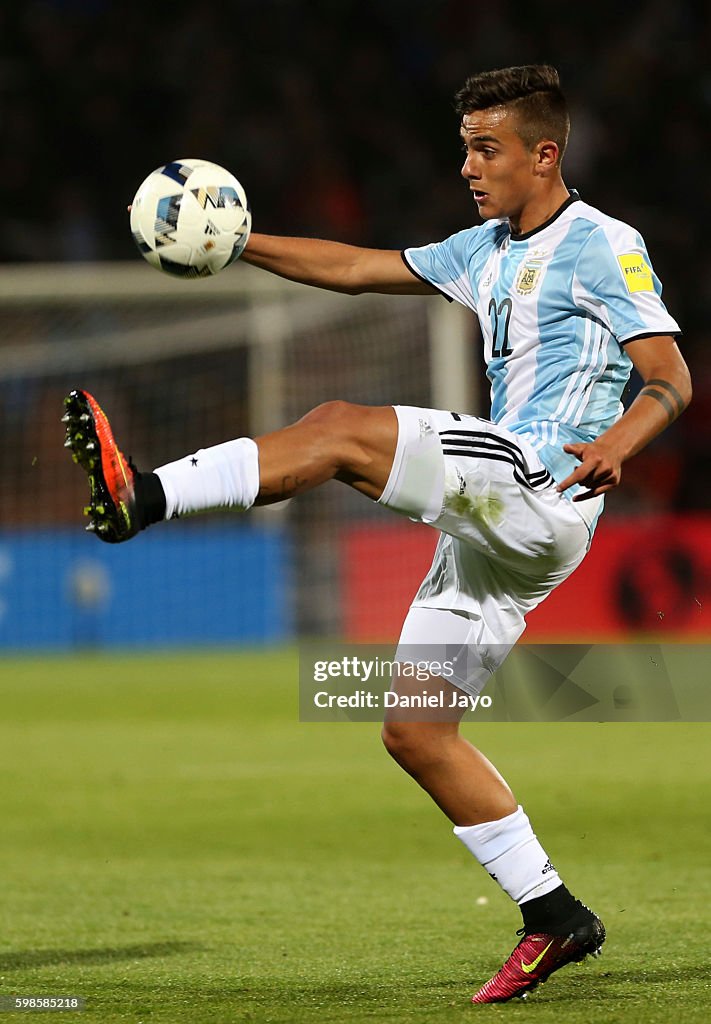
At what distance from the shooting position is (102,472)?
3730 millimetres

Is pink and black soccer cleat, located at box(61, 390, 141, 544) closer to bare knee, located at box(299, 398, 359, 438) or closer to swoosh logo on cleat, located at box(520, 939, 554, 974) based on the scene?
bare knee, located at box(299, 398, 359, 438)

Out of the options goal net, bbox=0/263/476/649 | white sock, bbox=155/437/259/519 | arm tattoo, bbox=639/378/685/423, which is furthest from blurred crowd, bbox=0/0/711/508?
white sock, bbox=155/437/259/519

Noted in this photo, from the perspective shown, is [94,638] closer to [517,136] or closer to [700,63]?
[700,63]

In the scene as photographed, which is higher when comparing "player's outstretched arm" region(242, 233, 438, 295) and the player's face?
the player's face

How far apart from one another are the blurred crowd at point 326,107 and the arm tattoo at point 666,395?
1246 cm

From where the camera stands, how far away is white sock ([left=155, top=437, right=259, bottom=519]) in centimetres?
379

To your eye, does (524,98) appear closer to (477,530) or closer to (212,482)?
(477,530)

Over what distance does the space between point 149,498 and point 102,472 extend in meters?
0.12

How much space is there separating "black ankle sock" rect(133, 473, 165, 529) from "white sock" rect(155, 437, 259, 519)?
15mm

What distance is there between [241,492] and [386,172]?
46.9ft

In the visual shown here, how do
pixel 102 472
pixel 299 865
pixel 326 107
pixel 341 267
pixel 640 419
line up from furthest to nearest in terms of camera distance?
pixel 326 107
pixel 299 865
pixel 341 267
pixel 640 419
pixel 102 472

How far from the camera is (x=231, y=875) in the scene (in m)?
6.53
